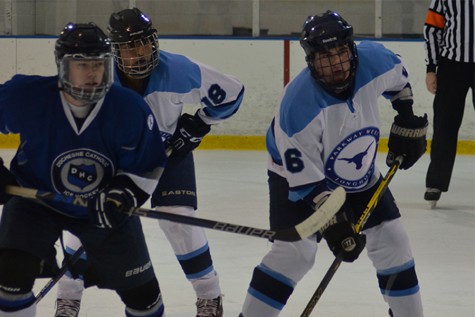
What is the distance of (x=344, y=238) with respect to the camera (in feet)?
8.99

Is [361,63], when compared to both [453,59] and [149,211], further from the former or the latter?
[453,59]

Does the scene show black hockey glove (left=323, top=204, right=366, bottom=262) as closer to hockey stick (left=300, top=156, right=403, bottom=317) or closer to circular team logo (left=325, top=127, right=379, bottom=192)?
hockey stick (left=300, top=156, right=403, bottom=317)

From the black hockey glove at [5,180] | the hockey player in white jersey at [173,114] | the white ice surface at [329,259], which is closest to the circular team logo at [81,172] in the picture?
the black hockey glove at [5,180]

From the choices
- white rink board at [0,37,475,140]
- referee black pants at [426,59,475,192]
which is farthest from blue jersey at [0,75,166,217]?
white rink board at [0,37,475,140]

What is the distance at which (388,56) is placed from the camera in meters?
3.03

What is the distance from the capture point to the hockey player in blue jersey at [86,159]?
2.63 meters

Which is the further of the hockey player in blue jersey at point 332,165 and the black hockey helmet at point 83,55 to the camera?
the hockey player in blue jersey at point 332,165

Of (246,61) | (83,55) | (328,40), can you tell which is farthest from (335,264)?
(246,61)

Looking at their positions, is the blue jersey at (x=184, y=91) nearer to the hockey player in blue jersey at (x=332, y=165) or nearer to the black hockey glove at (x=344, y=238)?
the hockey player in blue jersey at (x=332, y=165)

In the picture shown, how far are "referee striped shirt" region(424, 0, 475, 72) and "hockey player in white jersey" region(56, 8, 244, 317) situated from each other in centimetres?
210

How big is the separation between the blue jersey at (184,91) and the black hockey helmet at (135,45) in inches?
2.6

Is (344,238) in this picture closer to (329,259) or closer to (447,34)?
(329,259)

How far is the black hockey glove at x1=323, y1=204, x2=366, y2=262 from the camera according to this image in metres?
2.74

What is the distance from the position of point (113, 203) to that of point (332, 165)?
0.68 m
